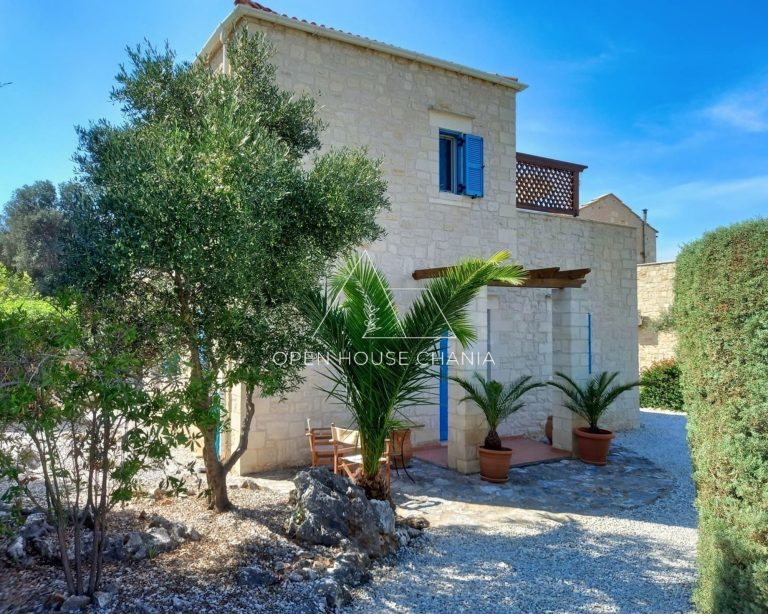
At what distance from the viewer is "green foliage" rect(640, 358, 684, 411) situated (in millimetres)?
13438

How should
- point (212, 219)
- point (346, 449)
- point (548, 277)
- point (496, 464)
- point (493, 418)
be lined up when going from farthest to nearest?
point (548, 277) < point (493, 418) < point (496, 464) < point (346, 449) < point (212, 219)

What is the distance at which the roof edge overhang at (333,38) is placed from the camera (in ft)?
22.7

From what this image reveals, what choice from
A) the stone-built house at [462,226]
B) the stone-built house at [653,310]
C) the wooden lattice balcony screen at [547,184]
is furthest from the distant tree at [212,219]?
the stone-built house at [653,310]

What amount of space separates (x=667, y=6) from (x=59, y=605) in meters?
9.04

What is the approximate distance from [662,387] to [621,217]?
40.3ft

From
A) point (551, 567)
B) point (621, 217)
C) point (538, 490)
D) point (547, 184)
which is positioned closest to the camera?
point (551, 567)

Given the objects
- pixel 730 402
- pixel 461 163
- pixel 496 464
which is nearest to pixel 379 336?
pixel 496 464

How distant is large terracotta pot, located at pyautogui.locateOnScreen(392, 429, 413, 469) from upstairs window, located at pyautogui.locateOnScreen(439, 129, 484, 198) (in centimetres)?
438

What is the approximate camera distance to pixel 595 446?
7.72 metres

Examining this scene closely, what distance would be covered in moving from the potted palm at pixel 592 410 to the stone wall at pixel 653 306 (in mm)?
8977

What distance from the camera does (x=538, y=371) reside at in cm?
988

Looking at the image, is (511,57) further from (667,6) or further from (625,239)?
(625,239)

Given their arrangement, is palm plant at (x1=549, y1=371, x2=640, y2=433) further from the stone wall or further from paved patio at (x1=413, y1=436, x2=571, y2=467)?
the stone wall

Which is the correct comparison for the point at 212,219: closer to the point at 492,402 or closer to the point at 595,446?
the point at 492,402
